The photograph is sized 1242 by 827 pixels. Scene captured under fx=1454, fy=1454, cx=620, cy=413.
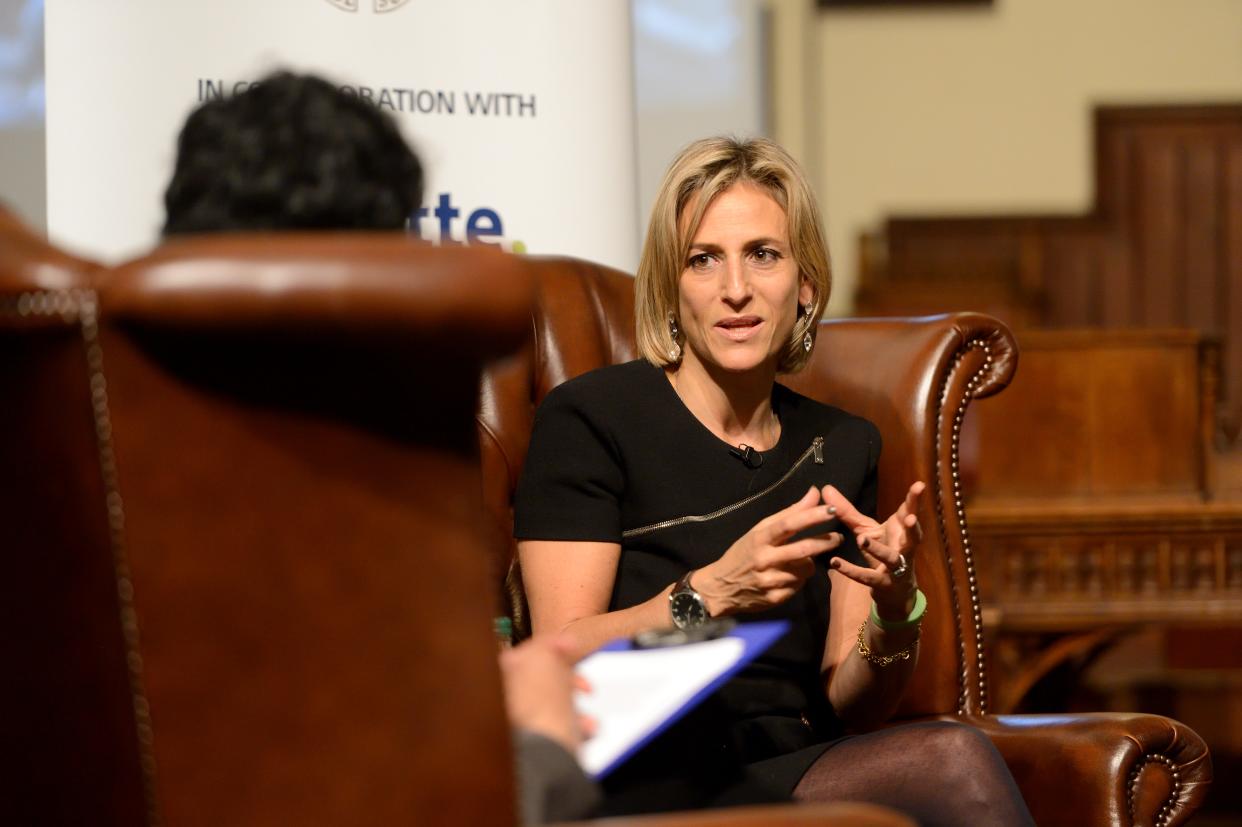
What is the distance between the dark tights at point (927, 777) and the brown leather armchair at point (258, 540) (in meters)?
0.80

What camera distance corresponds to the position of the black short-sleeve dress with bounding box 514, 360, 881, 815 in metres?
1.71

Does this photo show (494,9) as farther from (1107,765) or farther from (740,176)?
(1107,765)

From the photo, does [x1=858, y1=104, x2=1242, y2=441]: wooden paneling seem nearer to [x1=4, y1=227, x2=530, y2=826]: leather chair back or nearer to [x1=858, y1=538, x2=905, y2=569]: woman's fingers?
[x1=858, y1=538, x2=905, y2=569]: woman's fingers

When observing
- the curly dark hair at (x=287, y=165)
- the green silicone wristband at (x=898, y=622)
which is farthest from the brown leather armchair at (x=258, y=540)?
the green silicone wristband at (x=898, y=622)

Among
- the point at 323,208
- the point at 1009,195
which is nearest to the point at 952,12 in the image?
the point at 1009,195

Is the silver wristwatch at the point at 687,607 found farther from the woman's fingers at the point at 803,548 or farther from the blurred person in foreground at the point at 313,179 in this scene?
the blurred person in foreground at the point at 313,179

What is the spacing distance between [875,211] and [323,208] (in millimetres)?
5688

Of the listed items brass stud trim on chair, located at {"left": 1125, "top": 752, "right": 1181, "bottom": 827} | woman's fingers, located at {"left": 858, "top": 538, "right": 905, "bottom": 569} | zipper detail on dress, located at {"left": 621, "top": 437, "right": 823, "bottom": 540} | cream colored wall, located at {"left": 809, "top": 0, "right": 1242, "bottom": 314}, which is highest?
cream colored wall, located at {"left": 809, "top": 0, "right": 1242, "bottom": 314}

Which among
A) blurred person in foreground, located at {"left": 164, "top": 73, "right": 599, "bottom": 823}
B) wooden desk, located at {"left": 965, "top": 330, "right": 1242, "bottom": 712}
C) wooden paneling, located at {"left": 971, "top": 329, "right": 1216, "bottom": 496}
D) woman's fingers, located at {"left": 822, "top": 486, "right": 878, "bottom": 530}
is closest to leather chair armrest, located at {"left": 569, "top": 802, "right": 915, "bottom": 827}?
blurred person in foreground, located at {"left": 164, "top": 73, "right": 599, "bottom": 823}

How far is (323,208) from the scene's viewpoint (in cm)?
92

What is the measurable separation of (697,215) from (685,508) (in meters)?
0.38

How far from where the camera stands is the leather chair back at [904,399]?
202 centimetres

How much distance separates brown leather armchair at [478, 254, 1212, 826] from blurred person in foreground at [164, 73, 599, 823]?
0.95 meters

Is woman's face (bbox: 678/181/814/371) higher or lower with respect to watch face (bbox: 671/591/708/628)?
higher
